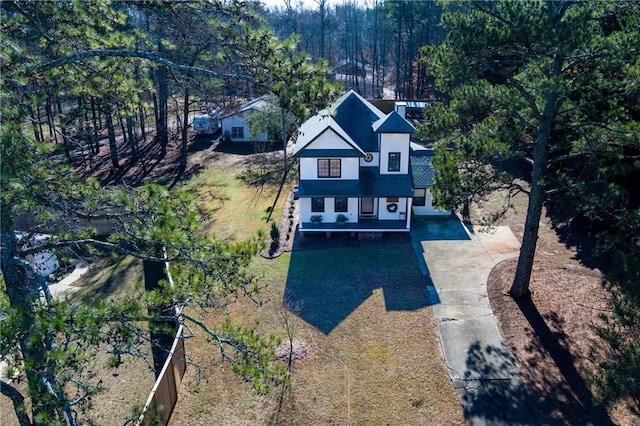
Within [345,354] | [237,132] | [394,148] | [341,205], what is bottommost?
[345,354]

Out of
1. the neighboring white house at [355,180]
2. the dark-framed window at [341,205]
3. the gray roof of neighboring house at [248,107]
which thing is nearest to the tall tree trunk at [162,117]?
the gray roof of neighboring house at [248,107]

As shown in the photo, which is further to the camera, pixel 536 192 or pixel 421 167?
pixel 421 167

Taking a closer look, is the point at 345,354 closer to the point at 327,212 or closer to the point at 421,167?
the point at 327,212

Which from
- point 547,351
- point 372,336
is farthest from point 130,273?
point 547,351

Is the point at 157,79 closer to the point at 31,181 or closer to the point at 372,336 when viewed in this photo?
the point at 372,336

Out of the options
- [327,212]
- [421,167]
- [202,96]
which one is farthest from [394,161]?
[202,96]

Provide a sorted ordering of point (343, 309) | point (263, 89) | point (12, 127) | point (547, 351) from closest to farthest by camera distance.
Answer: point (12, 127) < point (263, 89) < point (547, 351) < point (343, 309)

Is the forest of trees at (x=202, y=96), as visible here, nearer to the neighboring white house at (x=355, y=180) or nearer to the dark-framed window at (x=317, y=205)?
the neighboring white house at (x=355, y=180)

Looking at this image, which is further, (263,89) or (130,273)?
(130,273)
